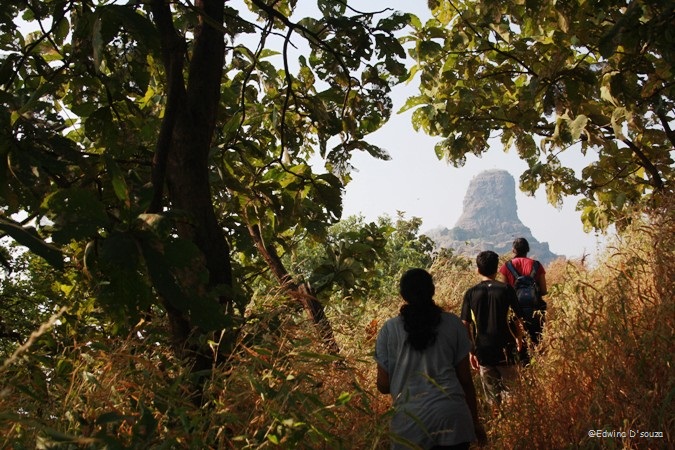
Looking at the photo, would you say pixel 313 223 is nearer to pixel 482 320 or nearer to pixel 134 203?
pixel 482 320

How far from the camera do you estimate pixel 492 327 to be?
5.08 metres

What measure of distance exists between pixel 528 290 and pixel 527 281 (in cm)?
8

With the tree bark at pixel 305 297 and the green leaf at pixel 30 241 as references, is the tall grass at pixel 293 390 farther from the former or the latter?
the green leaf at pixel 30 241

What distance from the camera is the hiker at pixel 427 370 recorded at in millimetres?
3154

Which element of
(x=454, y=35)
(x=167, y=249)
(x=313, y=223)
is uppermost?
(x=454, y=35)

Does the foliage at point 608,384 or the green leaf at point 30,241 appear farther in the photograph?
the foliage at point 608,384

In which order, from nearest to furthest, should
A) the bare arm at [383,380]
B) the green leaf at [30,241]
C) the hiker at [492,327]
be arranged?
the green leaf at [30,241] → the bare arm at [383,380] → the hiker at [492,327]

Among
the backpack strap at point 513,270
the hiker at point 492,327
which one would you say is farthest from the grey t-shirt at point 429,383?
the backpack strap at point 513,270

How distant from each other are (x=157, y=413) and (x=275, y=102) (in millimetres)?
2725

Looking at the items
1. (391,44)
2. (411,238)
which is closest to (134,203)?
(391,44)

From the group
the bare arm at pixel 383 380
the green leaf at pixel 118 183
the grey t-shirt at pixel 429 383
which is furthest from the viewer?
the bare arm at pixel 383 380

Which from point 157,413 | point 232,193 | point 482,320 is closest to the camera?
point 157,413

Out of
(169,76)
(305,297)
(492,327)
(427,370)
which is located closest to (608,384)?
(492,327)

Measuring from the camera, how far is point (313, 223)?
185 inches
